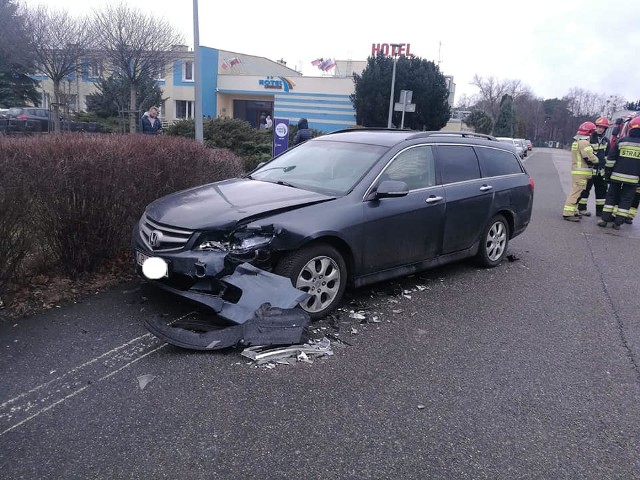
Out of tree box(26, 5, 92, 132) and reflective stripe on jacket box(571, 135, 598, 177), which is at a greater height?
tree box(26, 5, 92, 132)

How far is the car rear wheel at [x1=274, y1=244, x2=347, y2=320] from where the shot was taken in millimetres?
4453

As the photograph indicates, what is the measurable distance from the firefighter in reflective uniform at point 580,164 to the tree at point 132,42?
1848 cm

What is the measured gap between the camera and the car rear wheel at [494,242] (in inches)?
265

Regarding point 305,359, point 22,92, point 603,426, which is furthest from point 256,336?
point 22,92

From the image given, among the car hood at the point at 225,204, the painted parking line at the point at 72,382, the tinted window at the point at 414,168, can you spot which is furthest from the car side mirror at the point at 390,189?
the painted parking line at the point at 72,382

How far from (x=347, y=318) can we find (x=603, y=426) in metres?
2.21

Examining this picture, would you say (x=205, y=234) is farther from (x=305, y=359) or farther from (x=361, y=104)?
(x=361, y=104)

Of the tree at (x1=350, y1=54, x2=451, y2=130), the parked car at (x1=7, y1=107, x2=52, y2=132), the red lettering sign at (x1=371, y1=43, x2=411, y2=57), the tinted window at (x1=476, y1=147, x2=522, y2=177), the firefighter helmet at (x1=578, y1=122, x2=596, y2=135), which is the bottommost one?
the parked car at (x1=7, y1=107, x2=52, y2=132)

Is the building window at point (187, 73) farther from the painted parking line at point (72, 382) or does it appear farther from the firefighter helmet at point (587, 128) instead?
the painted parking line at point (72, 382)

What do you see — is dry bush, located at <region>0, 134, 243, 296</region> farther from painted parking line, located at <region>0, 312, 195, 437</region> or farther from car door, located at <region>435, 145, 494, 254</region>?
car door, located at <region>435, 145, 494, 254</region>

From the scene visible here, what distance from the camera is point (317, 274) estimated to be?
4.63 m

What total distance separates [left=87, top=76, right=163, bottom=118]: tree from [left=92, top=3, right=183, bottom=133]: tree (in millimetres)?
8630

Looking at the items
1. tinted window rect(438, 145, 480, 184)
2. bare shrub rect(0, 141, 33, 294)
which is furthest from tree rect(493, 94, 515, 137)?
bare shrub rect(0, 141, 33, 294)

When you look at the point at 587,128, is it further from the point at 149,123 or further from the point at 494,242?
the point at 149,123
